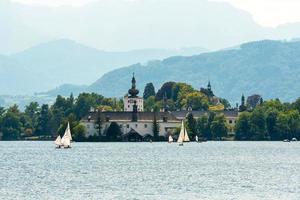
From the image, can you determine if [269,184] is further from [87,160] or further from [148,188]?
[87,160]

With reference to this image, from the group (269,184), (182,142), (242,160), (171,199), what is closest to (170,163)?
(242,160)

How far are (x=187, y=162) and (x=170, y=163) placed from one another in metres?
3.11

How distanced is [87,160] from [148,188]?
4138 centimetres

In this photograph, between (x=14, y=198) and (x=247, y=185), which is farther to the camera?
(x=247, y=185)

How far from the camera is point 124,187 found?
72250 mm

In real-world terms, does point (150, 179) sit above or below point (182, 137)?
below

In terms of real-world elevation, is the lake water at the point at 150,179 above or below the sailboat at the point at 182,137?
below

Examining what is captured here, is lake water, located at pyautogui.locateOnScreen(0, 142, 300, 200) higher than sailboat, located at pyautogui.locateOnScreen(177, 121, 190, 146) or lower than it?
lower

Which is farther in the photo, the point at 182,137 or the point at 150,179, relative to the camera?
the point at 182,137

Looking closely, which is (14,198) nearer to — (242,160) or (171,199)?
(171,199)

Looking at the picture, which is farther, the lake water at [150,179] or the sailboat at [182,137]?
the sailboat at [182,137]

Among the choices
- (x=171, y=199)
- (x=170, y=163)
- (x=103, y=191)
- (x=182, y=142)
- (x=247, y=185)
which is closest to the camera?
(x=171, y=199)

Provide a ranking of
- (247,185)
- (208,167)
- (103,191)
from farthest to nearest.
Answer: (208,167), (247,185), (103,191)

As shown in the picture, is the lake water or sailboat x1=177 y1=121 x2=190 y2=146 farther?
sailboat x1=177 y1=121 x2=190 y2=146
